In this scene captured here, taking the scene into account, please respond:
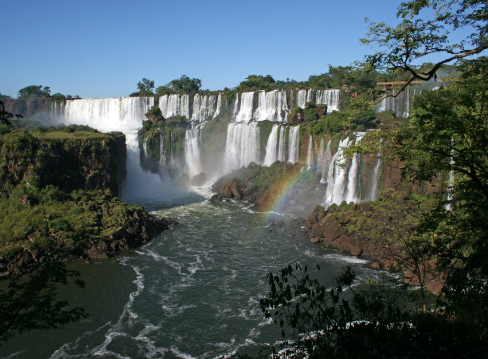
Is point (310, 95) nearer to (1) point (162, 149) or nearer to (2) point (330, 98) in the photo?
(2) point (330, 98)

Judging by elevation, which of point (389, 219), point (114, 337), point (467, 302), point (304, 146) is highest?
point (304, 146)

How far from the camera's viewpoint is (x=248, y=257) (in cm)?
2111

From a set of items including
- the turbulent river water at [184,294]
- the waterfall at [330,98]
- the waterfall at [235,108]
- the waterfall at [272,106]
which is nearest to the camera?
the turbulent river water at [184,294]

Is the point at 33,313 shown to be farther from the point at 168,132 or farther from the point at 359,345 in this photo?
the point at 168,132

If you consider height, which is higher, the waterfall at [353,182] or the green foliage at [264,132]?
the green foliage at [264,132]

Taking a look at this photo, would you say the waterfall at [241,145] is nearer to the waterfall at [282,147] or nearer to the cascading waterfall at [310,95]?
the waterfall at [282,147]

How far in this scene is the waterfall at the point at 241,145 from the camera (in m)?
42.5

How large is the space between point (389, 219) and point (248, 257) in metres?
8.73

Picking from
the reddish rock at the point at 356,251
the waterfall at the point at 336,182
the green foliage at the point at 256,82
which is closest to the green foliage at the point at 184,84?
the green foliage at the point at 256,82

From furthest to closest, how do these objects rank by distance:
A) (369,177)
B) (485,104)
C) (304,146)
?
(304,146) → (369,177) → (485,104)

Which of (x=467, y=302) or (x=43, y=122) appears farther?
(x=43, y=122)

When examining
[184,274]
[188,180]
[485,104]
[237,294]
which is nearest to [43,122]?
[188,180]

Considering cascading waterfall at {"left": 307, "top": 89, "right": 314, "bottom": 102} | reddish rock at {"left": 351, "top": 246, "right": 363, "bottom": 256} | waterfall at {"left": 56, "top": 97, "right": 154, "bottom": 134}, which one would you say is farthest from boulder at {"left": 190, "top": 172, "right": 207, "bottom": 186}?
reddish rock at {"left": 351, "top": 246, "right": 363, "bottom": 256}

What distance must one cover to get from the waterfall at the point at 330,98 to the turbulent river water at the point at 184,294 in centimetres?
2176
